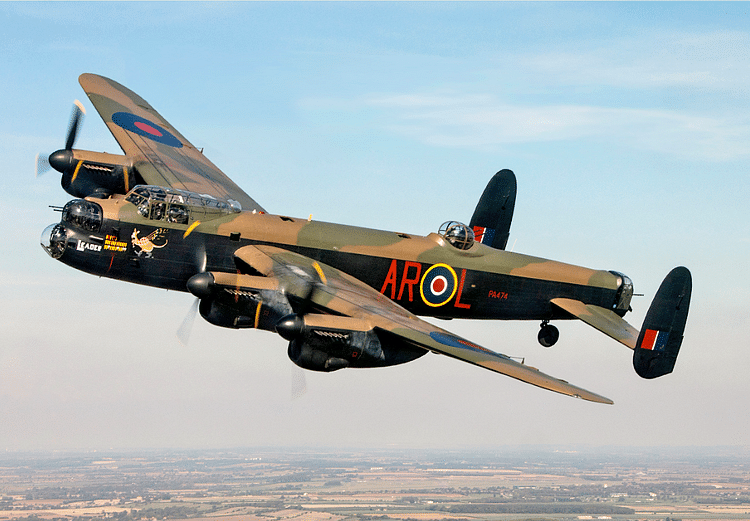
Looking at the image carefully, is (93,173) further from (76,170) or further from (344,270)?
(344,270)

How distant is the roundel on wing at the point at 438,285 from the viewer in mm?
28469

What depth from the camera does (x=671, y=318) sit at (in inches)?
994

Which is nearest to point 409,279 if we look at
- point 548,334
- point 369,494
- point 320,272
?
point 320,272

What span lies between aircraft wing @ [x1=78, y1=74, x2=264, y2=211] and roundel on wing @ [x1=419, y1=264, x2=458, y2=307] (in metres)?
8.45

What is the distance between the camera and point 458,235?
29.2m

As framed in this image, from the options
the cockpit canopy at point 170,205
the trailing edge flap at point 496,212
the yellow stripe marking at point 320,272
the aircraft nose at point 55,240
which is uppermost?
the trailing edge flap at point 496,212

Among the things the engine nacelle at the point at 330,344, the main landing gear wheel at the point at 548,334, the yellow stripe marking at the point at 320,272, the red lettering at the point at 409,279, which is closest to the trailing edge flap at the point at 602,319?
the main landing gear wheel at the point at 548,334

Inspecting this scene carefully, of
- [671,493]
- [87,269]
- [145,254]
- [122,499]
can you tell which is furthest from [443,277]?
[671,493]

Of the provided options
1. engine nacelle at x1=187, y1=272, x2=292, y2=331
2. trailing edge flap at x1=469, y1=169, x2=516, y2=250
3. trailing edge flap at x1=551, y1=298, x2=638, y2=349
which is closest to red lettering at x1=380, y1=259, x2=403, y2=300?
engine nacelle at x1=187, y1=272, x2=292, y2=331

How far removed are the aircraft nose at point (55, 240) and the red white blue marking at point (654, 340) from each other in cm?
1903

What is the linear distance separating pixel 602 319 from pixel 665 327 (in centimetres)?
493

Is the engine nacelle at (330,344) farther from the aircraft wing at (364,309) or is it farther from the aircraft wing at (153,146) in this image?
the aircraft wing at (153,146)

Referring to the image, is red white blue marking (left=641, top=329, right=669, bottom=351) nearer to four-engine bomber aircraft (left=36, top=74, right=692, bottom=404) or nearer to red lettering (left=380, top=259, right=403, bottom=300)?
four-engine bomber aircraft (left=36, top=74, right=692, bottom=404)

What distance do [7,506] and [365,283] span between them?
146976 millimetres
